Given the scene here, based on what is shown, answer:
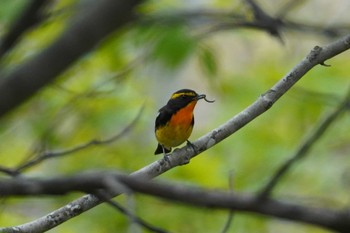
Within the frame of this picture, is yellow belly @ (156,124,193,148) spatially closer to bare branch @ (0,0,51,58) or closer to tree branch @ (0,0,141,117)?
bare branch @ (0,0,51,58)

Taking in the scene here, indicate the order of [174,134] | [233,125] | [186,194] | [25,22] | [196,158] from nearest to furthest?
[186,194], [25,22], [233,125], [174,134], [196,158]

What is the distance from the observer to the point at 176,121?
5113mm

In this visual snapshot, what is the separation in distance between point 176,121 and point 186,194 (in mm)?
3740

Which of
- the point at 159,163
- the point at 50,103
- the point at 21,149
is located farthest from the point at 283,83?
the point at 21,149

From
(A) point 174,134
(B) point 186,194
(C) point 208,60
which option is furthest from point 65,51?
(A) point 174,134

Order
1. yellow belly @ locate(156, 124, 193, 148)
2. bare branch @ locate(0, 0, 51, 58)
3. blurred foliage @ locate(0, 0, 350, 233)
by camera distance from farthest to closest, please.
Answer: blurred foliage @ locate(0, 0, 350, 233)
yellow belly @ locate(156, 124, 193, 148)
bare branch @ locate(0, 0, 51, 58)

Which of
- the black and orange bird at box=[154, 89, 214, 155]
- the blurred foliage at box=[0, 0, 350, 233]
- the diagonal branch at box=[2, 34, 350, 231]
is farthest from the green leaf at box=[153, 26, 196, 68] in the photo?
the blurred foliage at box=[0, 0, 350, 233]

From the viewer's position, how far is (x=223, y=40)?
36.0 ft

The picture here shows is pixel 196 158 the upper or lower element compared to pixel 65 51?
upper

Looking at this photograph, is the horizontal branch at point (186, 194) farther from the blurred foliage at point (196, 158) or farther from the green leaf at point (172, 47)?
the blurred foliage at point (196, 158)

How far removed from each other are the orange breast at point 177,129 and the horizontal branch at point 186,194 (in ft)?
11.5

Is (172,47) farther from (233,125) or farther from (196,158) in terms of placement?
(196,158)

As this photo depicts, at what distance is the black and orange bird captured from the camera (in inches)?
199

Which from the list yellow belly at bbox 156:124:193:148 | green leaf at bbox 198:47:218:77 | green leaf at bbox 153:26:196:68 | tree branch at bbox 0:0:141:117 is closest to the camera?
tree branch at bbox 0:0:141:117
